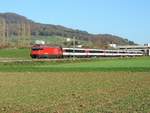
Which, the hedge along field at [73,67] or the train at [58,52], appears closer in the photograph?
the hedge along field at [73,67]

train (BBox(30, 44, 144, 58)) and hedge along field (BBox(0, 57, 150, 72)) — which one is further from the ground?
train (BBox(30, 44, 144, 58))

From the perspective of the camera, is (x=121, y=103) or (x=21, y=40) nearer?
(x=121, y=103)

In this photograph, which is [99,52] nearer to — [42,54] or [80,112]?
[42,54]

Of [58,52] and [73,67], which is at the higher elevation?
[58,52]

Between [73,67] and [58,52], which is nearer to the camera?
[73,67]

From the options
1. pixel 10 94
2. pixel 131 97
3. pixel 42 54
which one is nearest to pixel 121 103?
pixel 131 97

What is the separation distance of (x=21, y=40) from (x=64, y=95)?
116080 mm

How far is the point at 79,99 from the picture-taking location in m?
15.9

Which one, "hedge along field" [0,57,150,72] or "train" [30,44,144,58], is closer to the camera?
"hedge along field" [0,57,150,72]

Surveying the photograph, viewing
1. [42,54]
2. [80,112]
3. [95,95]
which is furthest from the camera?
[42,54]

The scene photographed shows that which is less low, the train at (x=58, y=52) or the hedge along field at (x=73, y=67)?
the train at (x=58, y=52)

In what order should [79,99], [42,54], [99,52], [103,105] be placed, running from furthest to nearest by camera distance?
[99,52] → [42,54] → [79,99] → [103,105]

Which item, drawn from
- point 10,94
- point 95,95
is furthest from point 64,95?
point 10,94

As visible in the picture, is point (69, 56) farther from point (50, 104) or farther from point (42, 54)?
point (50, 104)
